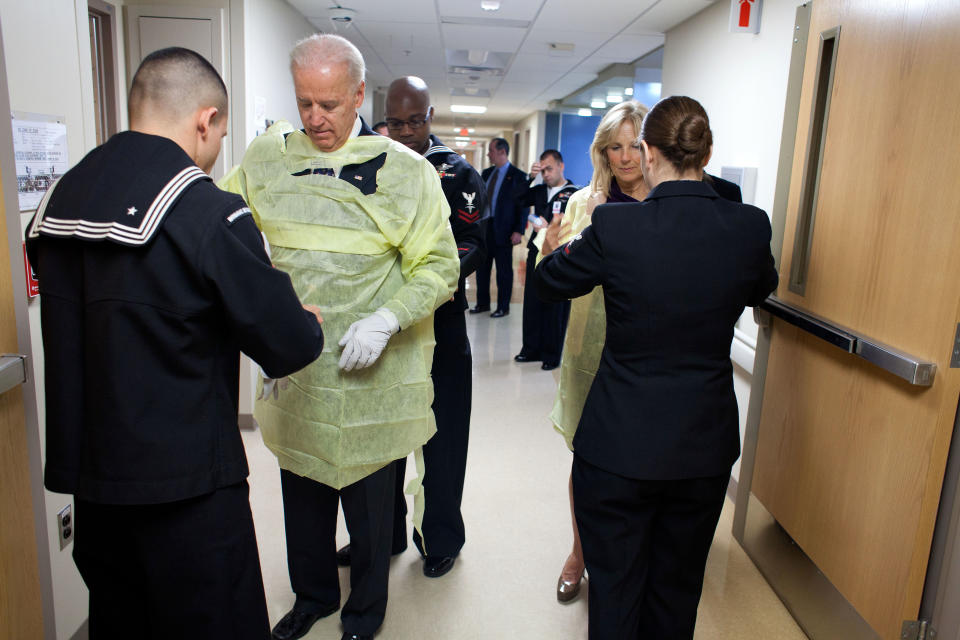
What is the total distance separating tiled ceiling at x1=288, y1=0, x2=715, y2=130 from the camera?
4383 millimetres

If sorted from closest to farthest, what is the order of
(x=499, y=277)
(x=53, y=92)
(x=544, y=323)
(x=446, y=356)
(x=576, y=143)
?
(x=53, y=92)
(x=446, y=356)
(x=544, y=323)
(x=499, y=277)
(x=576, y=143)

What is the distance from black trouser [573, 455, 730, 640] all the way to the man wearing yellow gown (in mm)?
534

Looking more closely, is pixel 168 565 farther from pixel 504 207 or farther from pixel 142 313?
pixel 504 207

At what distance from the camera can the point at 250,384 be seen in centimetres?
355

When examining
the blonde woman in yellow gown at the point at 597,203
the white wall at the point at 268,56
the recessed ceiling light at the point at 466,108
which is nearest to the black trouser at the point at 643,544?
the blonde woman in yellow gown at the point at 597,203

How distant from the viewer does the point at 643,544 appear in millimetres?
1595

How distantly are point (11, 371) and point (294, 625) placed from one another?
3.58ft

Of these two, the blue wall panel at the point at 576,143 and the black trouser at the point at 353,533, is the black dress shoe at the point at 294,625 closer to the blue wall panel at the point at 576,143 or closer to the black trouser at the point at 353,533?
the black trouser at the point at 353,533

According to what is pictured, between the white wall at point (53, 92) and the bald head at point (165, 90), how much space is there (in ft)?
1.77

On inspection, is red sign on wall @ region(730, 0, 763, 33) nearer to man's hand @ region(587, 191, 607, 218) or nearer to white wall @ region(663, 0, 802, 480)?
white wall @ region(663, 0, 802, 480)

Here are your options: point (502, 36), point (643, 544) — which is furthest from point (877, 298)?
point (502, 36)

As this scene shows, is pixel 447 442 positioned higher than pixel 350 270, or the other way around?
pixel 350 270

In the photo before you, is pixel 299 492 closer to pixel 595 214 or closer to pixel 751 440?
pixel 595 214

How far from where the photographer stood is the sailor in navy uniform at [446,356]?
2152 millimetres
